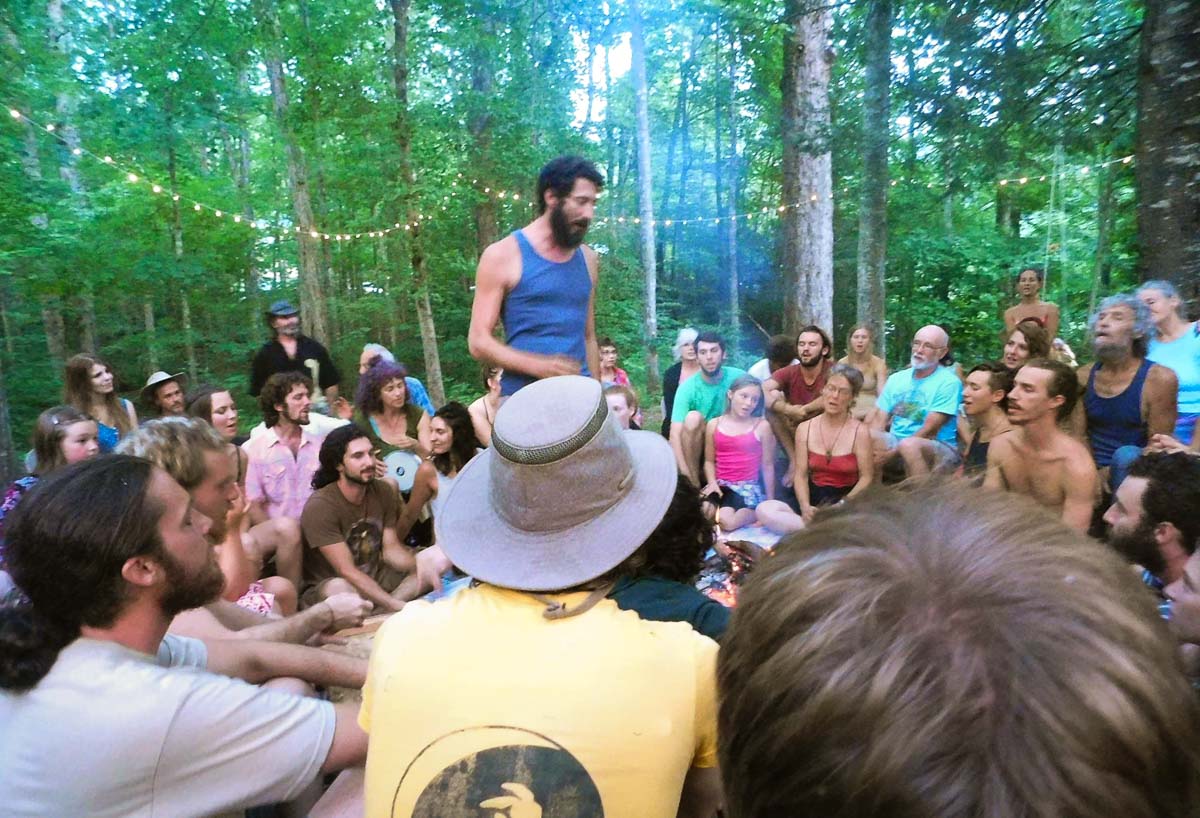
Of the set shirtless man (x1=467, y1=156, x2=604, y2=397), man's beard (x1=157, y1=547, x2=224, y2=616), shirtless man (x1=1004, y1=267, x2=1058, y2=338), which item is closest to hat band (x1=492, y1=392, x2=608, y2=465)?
man's beard (x1=157, y1=547, x2=224, y2=616)

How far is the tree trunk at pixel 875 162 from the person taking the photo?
6453 mm

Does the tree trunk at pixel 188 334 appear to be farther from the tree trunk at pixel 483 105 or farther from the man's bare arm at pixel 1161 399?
the man's bare arm at pixel 1161 399

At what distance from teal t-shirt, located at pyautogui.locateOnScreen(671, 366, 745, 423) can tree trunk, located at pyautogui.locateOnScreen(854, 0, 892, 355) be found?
2.93 m

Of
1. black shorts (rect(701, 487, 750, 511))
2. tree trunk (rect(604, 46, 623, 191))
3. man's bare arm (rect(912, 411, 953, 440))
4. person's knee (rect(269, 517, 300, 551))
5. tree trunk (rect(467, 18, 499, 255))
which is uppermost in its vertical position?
tree trunk (rect(604, 46, 623, 191))

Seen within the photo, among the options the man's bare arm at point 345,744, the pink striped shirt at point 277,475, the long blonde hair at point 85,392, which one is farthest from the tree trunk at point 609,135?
the man's bare arm at point 345,744

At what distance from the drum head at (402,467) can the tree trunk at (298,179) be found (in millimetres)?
9051

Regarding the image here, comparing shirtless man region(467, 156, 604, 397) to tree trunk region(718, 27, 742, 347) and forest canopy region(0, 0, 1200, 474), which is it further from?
tree trunk region(718, 27, 742, 347)

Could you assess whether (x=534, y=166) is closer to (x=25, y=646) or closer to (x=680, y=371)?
(x=680, y=371)

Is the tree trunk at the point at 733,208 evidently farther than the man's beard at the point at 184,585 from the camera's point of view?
Yes

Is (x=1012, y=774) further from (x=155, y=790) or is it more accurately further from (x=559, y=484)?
(x=155, y=790)

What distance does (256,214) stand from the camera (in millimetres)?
19484

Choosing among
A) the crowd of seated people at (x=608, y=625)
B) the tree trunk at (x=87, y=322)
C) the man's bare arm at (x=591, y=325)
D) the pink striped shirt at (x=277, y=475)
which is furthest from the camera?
the tree trunk at (x=87, y=322)

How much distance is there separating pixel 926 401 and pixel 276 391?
4.49 metres

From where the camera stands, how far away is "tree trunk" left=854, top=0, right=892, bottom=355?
6453 mm
